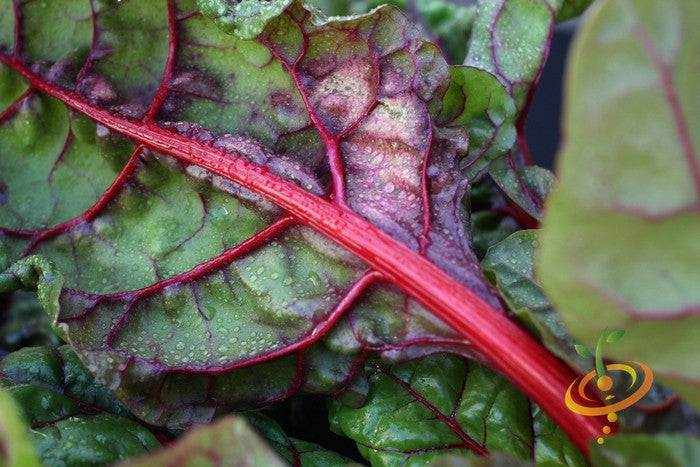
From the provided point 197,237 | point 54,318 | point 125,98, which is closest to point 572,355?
point 197,237

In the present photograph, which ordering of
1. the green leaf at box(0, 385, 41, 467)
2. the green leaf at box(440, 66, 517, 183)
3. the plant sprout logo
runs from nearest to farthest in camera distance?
the green leaf at box(0, 385, 41, 467)
the plant sprout logo
the green leaf at box(440, 66, 517, 183)

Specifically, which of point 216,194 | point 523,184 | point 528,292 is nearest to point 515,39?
point 523,184

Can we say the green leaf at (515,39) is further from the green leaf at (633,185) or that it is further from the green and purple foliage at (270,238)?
the green leaf at (633,185)

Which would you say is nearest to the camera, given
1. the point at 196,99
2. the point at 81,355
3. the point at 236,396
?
the point at 81,355

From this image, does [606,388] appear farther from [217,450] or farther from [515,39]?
[515,39]

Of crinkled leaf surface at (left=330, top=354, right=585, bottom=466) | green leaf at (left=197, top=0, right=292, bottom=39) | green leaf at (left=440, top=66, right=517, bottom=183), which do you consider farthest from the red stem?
green leaf at (left=440, top=66, right=517, bottom=183)

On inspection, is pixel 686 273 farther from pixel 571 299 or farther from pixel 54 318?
pixel 54 318

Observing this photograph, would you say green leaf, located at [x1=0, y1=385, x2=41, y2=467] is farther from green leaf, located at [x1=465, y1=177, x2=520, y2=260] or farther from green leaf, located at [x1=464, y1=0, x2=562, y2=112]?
green leaf, located at [x1=464, y1=0, x2=562, y2=112]
